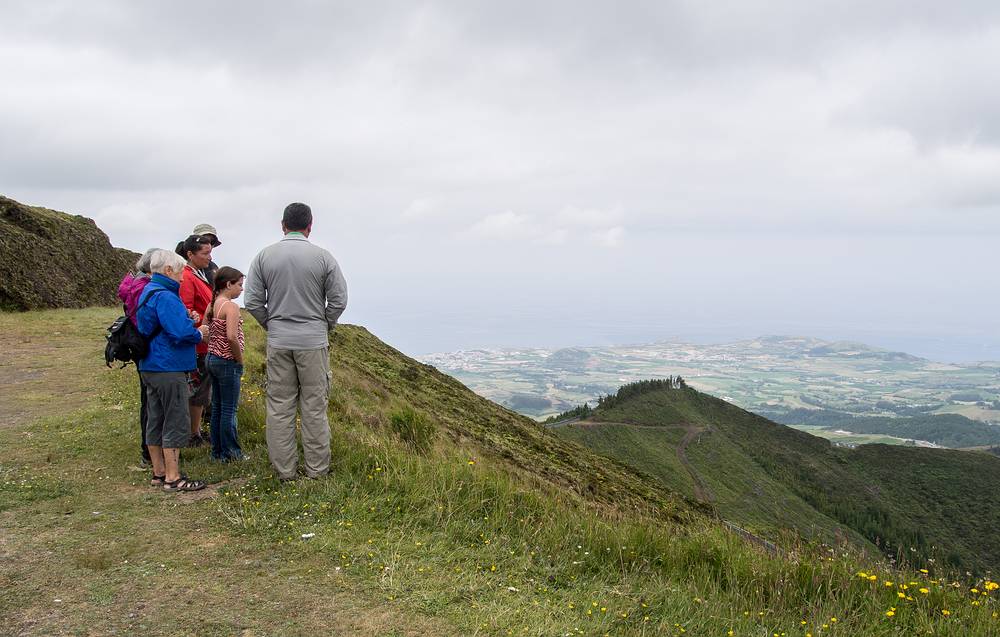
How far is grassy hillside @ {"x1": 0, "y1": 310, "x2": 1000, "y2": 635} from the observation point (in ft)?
13.2

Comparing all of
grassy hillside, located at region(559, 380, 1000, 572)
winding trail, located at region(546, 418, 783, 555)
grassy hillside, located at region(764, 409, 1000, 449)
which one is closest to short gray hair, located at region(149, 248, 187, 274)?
winding trail, located at region(546, 418, 783, 555)

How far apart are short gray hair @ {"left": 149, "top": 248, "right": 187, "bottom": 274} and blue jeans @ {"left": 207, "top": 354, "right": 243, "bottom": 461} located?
1144 mm

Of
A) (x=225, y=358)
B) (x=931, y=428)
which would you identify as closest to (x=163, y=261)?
(x=225, y=358)

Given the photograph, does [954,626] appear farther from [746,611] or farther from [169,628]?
[169,628]

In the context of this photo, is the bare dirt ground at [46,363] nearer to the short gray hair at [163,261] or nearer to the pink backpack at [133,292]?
the pink backpack at [133,292]

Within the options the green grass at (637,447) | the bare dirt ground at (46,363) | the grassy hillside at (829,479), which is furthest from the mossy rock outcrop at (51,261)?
the grassy hillside at (829,479)

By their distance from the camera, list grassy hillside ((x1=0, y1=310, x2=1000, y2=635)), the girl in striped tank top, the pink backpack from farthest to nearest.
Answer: the girl in striped tank top → the pink backpack → grassy hillside ((x1=0, y1=310, x2=1000, y2=635))

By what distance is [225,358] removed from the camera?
6695 mm

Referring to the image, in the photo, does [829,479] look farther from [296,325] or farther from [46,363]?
[296,325]

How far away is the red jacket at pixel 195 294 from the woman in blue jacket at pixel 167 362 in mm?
967

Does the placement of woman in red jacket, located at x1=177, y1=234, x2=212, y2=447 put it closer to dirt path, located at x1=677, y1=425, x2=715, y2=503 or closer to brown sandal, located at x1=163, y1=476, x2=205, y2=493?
brown sandal, located at x1=163, y1=476, x2=205, y2=493

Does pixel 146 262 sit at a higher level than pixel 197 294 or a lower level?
higher

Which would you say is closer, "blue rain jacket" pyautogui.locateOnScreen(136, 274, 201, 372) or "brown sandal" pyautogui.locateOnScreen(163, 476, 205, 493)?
"blue rain jacket" pyautogui.locateOnScreen(136, 274, 201, 372)

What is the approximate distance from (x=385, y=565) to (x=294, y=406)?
231 cm
